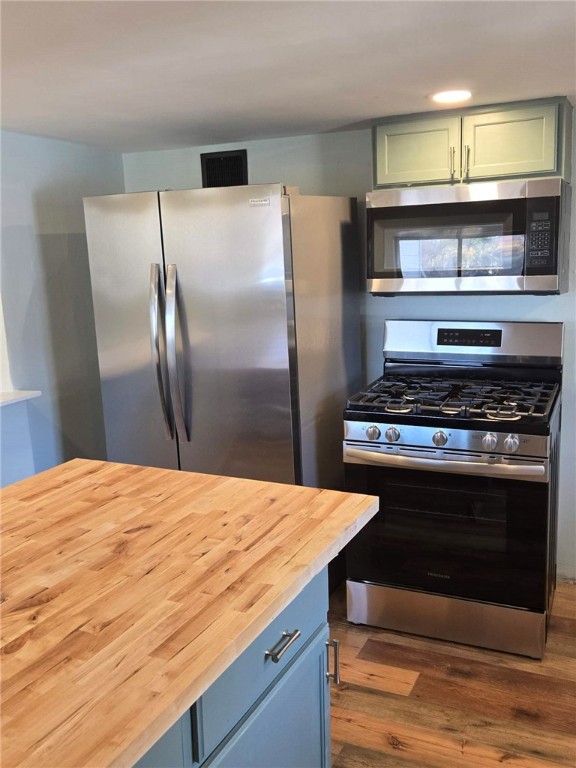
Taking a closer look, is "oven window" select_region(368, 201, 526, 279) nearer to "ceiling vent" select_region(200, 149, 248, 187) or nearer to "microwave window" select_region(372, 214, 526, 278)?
"microwave window" select_region(372, 214, 526, 278)

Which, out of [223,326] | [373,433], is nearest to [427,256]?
[373,433]

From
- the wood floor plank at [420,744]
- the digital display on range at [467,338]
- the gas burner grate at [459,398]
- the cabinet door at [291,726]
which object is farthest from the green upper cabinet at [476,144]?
the wood floor plank at [420,744]

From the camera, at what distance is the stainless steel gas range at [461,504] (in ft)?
8.21

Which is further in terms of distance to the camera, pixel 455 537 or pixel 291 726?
pixel 455 537

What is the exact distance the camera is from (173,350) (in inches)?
116

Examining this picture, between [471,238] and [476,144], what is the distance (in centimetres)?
36

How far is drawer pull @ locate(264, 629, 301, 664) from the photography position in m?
1.40

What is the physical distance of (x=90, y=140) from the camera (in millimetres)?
3338

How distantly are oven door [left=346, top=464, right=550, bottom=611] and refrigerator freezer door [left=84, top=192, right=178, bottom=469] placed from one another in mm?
937

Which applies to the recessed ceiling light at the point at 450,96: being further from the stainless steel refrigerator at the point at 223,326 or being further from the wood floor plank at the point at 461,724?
the wood floor plank at the point at 461,724

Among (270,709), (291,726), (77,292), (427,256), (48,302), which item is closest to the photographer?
(270,709)

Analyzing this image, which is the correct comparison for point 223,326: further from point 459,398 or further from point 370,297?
point 459,398

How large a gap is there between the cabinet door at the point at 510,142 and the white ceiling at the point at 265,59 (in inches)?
3.8

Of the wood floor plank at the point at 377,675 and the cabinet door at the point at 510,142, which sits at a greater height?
the cabinet door at the point at 510,142
